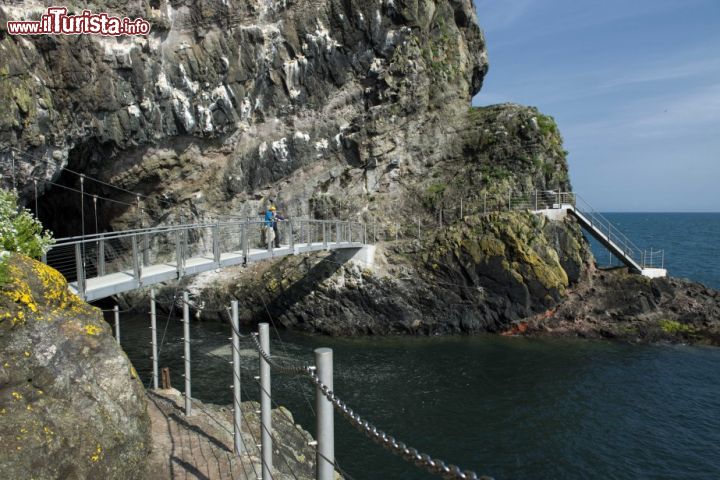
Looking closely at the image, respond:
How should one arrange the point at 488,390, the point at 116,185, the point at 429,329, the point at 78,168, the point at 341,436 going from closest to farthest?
the point at 341,436 < the point at 488,390 < the point at 429,329 < the point at 78,168 < the point at 116,185

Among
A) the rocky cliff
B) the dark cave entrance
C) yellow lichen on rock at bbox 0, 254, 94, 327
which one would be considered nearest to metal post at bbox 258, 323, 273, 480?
yellow lichen on rock at bbox 0, 254, 94, 327

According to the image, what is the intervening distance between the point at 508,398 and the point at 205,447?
11902 mm

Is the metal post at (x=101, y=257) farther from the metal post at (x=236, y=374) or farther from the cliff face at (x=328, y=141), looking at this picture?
the cliff face at (x=328, y=141)

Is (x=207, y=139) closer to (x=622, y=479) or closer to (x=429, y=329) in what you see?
(x=429, y=329)

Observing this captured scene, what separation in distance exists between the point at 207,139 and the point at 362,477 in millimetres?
23460

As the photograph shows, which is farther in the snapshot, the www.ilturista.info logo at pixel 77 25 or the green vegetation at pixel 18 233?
the www.ilturista.info logo at pixel 77 25

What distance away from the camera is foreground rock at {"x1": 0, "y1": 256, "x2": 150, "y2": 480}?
497 centimetres

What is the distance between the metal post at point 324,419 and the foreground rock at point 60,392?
12.8ft

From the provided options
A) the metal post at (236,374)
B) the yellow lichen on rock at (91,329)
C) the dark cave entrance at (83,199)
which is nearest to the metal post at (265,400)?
the metal post at (236,374)

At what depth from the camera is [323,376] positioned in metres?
2.66

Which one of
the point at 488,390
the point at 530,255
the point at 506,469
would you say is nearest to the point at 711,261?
the point at 530,255

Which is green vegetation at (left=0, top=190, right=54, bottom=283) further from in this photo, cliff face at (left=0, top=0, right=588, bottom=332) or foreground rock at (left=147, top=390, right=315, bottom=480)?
cliff face at (left=0, top=0, right=588, bottom=332)

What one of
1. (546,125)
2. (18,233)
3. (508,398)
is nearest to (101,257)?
(18,233)

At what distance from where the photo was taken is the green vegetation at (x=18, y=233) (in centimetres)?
657
